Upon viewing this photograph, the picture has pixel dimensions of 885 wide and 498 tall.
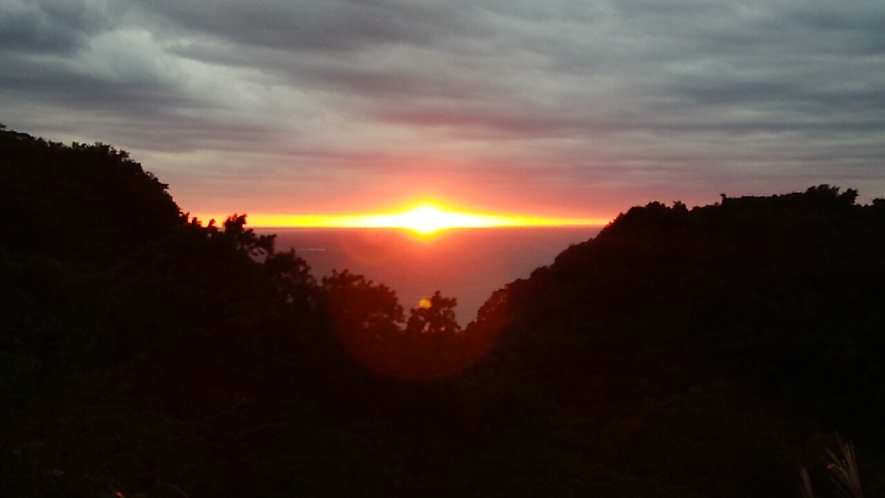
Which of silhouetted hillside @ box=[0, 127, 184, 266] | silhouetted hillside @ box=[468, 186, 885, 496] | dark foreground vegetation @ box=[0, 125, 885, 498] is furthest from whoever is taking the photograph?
silhouetted hillside @ box=[0, 127, 184, 266]

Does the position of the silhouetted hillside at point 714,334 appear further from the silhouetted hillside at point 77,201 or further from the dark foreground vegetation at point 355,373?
the silhouetted hillside at point 77,201

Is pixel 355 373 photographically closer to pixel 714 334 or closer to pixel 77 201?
pixel 77 201

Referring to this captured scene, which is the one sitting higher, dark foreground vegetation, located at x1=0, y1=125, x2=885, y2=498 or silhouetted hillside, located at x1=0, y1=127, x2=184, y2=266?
silhouetted hillside, located at x1=0, y1=127, x2=184, y2=266

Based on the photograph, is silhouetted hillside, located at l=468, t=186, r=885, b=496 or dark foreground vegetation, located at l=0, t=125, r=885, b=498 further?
silhouetted hillside, located at l=468, t=186, r=885, b=496

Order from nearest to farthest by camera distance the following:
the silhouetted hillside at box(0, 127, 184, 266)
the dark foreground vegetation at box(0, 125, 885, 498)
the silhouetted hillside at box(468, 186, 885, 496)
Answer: the dark foreground vegetation at box(0, 125, 885, 498), the silhouetted hillside at box(468, 186, 885, 496), the silhouetted hillside at box(0, 127, 184, 266)

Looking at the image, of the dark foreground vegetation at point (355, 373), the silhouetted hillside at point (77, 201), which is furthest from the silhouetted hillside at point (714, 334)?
the silhouetted hillside at point (77, 201)

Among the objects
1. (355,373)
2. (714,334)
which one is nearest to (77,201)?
(355,373)

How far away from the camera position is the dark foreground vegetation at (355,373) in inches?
369

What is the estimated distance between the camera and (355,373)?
42.2ft

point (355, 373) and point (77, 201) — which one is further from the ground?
point (77, 201)

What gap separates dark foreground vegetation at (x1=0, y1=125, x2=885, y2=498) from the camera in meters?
9.38

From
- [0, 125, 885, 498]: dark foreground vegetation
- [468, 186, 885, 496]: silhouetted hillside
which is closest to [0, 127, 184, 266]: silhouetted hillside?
[0, 125, 885, 498]: dark foreground vegetation

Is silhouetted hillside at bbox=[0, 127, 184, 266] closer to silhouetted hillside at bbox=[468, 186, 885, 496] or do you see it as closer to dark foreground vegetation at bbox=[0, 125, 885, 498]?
dark foreground vegetation at bbox=[0, 125, 885, 498]

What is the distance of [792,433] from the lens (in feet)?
64.7
